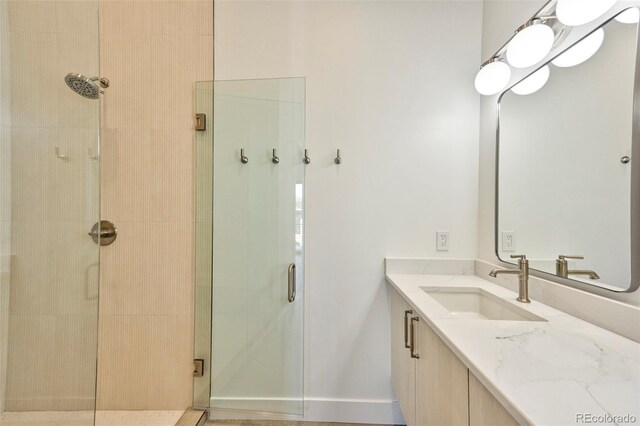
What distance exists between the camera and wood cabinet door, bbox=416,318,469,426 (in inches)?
28.9

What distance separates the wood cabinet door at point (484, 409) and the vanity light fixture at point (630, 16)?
3.84 ft

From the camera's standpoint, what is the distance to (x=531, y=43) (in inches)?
41.9

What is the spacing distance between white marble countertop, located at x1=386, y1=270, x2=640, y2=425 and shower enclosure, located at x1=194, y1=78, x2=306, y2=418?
83 cm

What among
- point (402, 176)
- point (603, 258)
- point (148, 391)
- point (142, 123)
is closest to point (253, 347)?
point (148, 391)

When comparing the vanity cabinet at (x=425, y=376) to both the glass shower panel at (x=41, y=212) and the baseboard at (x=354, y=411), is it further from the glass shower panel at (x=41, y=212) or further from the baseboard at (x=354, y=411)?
the glass shower panel at (x=41, y=212)

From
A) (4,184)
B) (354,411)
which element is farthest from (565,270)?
(4,184)

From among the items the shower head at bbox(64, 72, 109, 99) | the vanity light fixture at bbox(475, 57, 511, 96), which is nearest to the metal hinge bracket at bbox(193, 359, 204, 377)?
the shower head at bbox(64, 72, 109, 99)

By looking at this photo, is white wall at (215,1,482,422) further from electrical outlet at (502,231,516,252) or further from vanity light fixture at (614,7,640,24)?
vanity light fixture at (614,7,640,24)

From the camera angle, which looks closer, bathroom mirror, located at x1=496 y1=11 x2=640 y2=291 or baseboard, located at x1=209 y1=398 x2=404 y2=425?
bathroom mirror, located at x1=496 y1=11 x2=640 y2=291

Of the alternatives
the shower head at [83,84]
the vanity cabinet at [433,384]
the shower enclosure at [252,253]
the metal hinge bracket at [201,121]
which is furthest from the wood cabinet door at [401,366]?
the shower head at [83,84]

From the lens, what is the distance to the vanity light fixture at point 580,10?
0.85 metres

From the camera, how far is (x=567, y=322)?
34.2 inches

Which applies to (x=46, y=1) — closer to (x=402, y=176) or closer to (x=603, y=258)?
(x=402, y=176)

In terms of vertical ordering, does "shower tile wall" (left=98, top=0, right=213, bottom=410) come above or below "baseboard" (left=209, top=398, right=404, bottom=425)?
above
